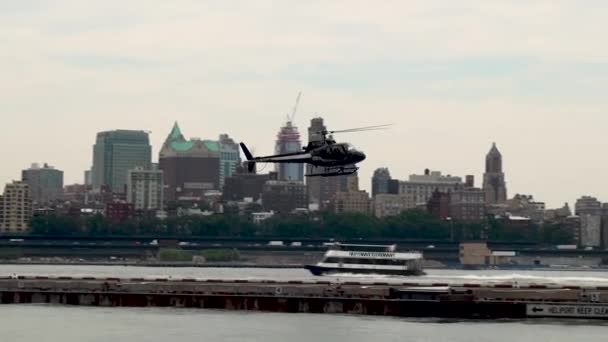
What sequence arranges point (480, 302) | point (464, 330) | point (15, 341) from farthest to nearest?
point (480, 302)
point (464, 330)
point (15, 341)

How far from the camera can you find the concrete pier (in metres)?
119

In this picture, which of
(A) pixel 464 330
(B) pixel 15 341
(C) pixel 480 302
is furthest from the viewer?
(C) pixel 480 302

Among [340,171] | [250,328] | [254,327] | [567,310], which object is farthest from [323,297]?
[567,310]

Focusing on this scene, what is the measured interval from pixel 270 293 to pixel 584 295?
22.4m

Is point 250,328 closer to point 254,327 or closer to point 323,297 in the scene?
point 254,327

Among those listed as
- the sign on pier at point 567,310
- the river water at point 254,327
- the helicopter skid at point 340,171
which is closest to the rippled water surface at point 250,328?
the river water at point 254,327

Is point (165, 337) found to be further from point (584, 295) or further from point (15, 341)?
point (584, 295)

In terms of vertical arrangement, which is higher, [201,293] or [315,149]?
[315,149]

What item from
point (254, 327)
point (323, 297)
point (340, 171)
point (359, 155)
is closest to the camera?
point (254, 327)

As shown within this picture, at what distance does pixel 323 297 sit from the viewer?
4875 inches

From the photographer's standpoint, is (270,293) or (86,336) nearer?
→ (86,336)

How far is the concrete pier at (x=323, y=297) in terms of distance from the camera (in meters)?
119

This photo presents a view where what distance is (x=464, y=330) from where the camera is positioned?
11025cm

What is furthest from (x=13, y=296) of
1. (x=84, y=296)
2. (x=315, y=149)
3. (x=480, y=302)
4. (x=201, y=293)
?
(x=480, y=302)
